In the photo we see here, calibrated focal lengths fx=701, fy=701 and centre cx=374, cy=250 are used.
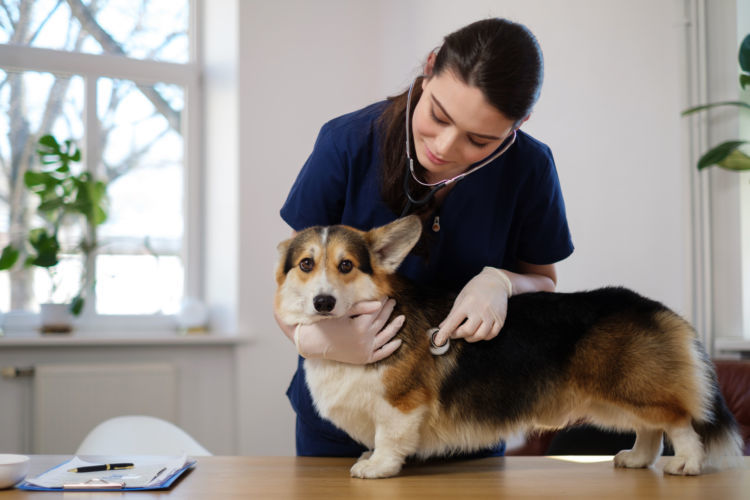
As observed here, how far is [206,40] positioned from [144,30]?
420 millimetres

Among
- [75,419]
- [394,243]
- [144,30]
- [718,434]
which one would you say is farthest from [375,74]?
[718,434]

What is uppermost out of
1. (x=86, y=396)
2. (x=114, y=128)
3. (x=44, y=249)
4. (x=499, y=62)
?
(x=114, y=128)

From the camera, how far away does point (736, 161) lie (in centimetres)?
273

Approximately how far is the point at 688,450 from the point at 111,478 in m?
1.11

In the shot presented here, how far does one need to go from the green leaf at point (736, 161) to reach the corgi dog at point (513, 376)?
161 centimetres

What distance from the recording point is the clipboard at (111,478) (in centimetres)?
128

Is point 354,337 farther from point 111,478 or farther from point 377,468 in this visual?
point 111,478

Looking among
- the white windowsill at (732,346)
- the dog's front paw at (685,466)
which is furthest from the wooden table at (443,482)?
the white windowsill at (732,346)

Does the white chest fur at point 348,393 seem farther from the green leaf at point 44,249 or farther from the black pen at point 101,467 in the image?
the green leaf at point 44,249

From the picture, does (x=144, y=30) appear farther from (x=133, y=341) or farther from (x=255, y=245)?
(x=133, y=341)

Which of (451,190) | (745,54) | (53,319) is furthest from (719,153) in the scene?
(53,319)

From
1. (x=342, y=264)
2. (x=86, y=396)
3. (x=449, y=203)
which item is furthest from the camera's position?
(x=86, y=396)

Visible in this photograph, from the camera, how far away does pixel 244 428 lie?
4.42 meters

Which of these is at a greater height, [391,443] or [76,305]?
[76,305]
